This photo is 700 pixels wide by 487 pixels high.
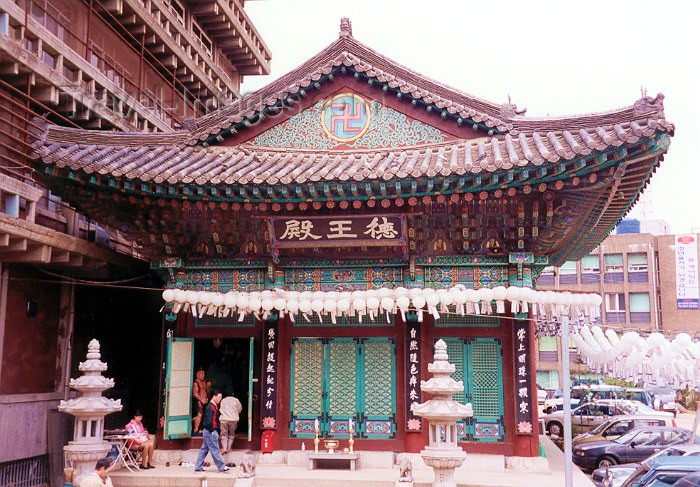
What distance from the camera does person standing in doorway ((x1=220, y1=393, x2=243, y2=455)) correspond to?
13875mm

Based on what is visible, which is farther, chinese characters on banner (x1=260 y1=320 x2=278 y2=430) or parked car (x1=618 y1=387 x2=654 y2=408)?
parked car (x1=618 y1=387 x2=654 y2=408)

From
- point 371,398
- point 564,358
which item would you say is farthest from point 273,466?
point 564,358

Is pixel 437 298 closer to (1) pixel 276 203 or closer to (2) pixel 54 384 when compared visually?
(1) pixel 276 203

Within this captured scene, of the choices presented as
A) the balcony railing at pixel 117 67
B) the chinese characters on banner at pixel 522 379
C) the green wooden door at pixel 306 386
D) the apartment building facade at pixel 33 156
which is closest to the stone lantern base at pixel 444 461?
the chinese characters on banner at pixel 522 379

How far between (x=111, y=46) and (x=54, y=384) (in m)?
9.38

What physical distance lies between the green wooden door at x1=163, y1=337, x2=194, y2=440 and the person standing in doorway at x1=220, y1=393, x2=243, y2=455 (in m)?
0.86

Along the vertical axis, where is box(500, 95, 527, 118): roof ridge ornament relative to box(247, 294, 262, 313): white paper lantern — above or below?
above

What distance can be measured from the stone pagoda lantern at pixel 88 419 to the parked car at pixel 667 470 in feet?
28.7

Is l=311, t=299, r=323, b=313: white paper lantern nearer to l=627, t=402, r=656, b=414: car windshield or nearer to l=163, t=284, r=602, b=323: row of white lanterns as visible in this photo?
l=163, t=284, r=602, b=323: row of white lanterns

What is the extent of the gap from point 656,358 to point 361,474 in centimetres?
661

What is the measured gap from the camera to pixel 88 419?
11586 millimetres

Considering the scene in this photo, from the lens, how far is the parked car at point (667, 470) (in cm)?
911

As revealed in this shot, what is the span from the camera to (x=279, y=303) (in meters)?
13.1

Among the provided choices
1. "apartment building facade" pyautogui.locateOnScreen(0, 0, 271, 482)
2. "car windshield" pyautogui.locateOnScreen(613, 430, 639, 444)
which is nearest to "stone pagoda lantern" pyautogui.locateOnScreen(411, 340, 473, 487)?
"apartment building facade" pyautogui.locateOnScreen(0, 0, 271, 482)
